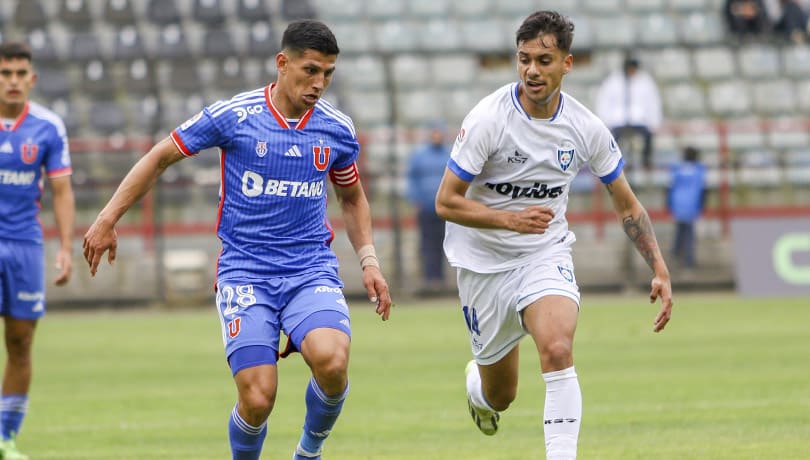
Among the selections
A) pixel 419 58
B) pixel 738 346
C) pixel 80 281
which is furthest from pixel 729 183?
pixel 80 281

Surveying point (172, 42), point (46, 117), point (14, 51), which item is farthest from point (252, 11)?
point (14, 51)

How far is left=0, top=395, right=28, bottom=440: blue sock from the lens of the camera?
9016 millimetres

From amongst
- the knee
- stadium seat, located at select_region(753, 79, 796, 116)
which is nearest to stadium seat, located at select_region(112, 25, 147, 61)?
stadium seat, located at select_region(753, 79, 796, 116)

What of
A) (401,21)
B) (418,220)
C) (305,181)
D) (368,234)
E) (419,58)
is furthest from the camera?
(401,21)

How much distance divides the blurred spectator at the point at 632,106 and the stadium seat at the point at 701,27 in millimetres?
4659

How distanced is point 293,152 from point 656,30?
19397mm

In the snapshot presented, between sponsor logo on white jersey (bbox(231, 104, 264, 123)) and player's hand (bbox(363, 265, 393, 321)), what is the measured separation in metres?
0.97

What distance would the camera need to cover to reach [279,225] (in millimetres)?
6988

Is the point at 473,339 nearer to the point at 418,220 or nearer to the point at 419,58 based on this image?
the point at 418,220

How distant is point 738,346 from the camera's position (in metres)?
14.3

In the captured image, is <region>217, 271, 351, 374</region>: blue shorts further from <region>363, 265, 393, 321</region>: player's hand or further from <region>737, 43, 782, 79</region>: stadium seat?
<region>737, 43, 782, 79</region>: stadium seat

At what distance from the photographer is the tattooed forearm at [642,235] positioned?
7551 mm

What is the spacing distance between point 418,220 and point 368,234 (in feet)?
42.2

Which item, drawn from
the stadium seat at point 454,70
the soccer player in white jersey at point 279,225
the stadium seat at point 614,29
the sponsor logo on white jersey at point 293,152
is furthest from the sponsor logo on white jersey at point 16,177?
the stadium seat at point 614,29
